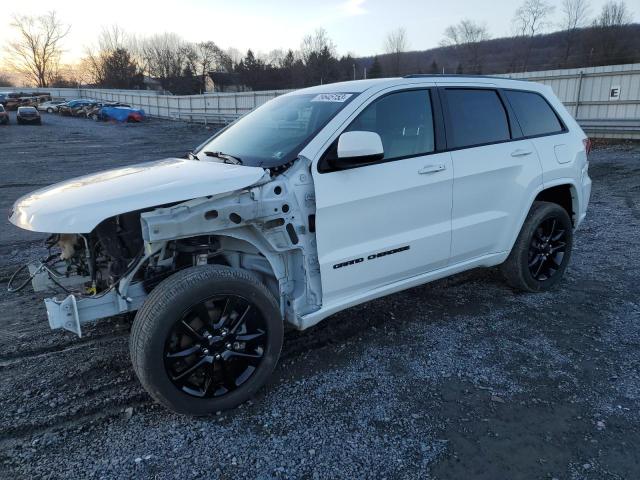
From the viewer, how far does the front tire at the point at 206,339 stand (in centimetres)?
261

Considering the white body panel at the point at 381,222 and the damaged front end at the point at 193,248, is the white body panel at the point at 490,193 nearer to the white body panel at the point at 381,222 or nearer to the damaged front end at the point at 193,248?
the white body panel at the point at 381,222

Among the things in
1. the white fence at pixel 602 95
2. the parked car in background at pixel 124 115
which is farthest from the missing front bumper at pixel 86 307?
the parked car in background at pixel 124 115

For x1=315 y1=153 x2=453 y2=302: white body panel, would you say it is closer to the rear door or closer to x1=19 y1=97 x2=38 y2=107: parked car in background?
the rear door

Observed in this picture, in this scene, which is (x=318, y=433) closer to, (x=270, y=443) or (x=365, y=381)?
(x=270, y=443)

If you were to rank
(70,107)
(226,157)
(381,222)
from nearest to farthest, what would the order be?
(381,222), (226,157), (70,107)

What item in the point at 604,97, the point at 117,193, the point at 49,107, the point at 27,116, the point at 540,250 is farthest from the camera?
the point at 49,107

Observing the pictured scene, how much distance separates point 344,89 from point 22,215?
2.28 metres

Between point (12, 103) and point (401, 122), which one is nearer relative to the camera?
point (401, 122)

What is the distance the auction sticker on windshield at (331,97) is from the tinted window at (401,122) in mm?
202

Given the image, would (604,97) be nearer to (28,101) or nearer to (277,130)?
(277,130)

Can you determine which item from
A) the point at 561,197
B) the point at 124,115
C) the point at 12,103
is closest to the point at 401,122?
the point at 561,197

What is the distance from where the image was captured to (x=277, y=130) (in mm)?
3572

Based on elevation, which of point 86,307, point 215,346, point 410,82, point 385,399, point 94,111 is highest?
point 94,111

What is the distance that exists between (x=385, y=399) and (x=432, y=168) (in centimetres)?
166
